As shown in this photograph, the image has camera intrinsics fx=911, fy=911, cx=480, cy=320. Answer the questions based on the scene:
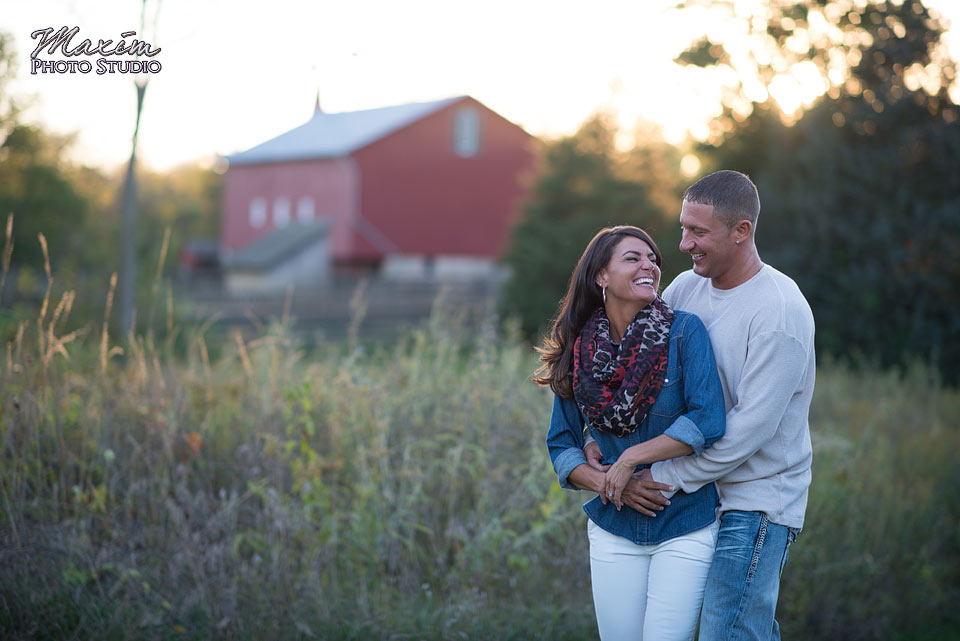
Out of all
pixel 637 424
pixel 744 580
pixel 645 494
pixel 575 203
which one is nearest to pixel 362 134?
pixel 575 203

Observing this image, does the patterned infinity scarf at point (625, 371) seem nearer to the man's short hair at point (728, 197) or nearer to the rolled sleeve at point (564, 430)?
the rolled sleeve at point (564, 430)

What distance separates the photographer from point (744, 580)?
299 centimetres

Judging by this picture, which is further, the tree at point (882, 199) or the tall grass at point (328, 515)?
the tree at point (882, 199)

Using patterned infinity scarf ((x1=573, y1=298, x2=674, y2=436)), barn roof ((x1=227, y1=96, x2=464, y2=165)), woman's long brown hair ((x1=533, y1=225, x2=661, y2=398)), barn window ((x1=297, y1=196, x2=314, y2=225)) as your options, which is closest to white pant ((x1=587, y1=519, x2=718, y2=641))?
patterned infinity scarf ((x1=573, y1=298, x2=674, y2=436))

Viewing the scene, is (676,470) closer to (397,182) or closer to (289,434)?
(289,434)

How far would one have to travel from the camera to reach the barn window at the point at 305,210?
35656 millimetres

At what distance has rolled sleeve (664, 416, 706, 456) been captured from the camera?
2961 mm

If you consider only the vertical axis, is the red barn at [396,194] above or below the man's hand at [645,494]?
above

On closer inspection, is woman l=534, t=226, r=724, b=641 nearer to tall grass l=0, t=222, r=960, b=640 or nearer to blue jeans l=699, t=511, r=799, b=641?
blue jeans l=699, t=511, r=799, b=641

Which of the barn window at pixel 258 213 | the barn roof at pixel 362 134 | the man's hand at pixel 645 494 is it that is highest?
the barn roof at pixel 362 134

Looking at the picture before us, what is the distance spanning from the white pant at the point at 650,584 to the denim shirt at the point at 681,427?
0.14 ft

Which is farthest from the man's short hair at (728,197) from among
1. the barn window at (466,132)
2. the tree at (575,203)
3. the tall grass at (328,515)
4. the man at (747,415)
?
the barn window at (466,132)

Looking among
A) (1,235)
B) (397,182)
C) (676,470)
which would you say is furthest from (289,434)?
(397,182)

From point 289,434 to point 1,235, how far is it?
917 cm
